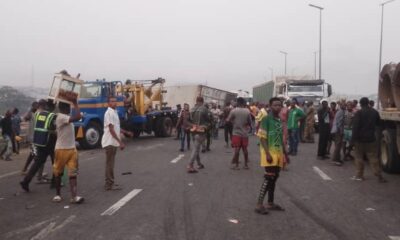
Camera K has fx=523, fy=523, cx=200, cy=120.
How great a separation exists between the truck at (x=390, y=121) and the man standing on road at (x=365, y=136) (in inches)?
24.2

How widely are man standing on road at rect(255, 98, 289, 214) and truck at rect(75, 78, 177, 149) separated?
11.4 m

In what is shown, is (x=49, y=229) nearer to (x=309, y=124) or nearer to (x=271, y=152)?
(x=271, y=152)

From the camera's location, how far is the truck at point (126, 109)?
2062cm

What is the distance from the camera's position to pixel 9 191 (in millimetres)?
10227

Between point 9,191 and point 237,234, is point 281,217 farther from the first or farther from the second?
point 9,191

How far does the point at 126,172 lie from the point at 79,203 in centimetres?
410

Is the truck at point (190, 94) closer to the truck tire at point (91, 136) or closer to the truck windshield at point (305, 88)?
the truck windshield at point (305, 88)

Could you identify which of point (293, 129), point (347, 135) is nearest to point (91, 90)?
point (293, 129)

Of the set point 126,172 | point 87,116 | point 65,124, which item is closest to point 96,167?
point 126,172

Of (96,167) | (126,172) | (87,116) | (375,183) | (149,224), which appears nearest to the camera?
(149,224)

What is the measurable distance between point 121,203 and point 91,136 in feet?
40.2

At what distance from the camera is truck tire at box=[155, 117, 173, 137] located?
88.0ft

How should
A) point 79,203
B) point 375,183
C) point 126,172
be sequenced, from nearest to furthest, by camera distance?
point 79,203 → point 375,183 → point 126,172

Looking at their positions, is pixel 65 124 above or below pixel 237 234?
above
